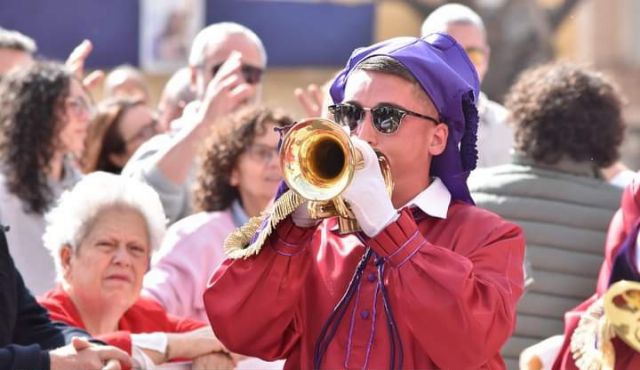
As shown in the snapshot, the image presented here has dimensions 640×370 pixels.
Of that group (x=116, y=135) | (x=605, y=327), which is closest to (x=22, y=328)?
(x=605, y=327)

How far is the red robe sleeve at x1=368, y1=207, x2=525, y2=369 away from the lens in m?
3.99

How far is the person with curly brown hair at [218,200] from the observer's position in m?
6.20

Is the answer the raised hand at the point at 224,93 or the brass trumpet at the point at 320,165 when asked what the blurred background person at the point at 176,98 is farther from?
the brass trumpet at the point at 320,165

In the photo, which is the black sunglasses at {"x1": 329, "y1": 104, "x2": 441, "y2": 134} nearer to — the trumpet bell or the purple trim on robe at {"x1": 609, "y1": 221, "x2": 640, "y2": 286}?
the trumpet bell

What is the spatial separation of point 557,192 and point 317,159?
2178mm

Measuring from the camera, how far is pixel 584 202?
6.03 metres

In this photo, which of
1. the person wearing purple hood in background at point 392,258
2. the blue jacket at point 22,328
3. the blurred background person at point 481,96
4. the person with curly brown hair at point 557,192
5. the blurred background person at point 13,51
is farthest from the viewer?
the blurred background person at point 13,51

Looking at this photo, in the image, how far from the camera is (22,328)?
4.82 m

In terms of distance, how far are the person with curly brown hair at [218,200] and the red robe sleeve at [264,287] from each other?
191 centimetres

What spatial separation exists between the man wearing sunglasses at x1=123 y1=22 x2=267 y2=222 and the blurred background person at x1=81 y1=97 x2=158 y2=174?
20.5 inches

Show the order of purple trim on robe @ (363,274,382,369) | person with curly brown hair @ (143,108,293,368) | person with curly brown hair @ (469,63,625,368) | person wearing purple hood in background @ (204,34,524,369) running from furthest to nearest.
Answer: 1. person with curly brown hair @ (143,108,293,368)
2. person with curly brown hair @ (469,63,625,368)
3. purple trim on robe @ (363,274,382,369)
4. person wearing purple hood in background @ (204,34,524,369)

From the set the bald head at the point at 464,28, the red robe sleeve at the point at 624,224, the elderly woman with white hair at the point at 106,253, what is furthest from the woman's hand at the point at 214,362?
the bald head at the point at 464,28

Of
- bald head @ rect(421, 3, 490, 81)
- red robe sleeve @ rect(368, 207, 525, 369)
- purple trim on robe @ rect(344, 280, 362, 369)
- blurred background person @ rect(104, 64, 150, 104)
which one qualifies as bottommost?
blurred background person @ rect(104, 64, 150, 104)

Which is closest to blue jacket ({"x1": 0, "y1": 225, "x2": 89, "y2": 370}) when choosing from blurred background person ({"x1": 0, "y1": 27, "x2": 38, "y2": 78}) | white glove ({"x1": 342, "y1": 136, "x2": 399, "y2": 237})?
white glove ({"x1": 342, "y1": 136, "x2": 399, "y2": 237})
